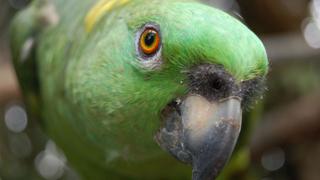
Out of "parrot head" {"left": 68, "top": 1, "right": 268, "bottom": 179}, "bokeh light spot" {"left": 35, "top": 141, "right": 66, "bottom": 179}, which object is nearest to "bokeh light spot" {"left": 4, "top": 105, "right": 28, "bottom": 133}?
"bokeh light spot" {"left": 35, "top": 141, "right": 66, "bottom": 179}

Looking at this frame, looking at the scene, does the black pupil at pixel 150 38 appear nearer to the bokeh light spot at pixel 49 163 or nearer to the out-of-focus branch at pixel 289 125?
the out-of-focus branch at pixel 289 125

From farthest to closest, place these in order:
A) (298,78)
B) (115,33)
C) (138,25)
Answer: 1. (298,78)
2. (115,33)
3. (138,25)

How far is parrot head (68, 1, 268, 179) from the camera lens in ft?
3.84

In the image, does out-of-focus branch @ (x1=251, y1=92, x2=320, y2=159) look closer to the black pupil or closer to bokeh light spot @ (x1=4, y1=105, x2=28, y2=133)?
the black pupil

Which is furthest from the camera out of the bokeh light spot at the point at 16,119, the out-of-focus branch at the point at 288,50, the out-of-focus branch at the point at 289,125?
the bokeh light spot at the point at 16,119

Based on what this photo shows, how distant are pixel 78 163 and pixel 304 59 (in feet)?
4.64

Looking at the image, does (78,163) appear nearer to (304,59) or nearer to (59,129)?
(59,129)

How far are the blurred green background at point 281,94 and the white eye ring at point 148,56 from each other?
2.02ft

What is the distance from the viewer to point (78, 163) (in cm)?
191

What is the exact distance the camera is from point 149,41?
1.28 m

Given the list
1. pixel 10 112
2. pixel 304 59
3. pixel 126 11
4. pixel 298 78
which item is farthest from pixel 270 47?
pixel 10 112

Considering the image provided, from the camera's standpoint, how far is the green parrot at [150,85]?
1.18 meters

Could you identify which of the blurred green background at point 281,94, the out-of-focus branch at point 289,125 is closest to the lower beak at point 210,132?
the blurred green background at point 281,94

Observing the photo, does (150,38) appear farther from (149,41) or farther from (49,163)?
(49,163)
